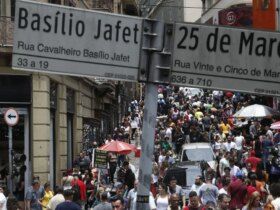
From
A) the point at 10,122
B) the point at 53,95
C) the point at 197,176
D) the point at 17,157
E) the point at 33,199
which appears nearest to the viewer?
the point at 33,199

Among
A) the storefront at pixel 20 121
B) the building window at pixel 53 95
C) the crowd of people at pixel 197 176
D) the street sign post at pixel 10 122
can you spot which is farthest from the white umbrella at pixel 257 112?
the street sign post at pixel 10 122

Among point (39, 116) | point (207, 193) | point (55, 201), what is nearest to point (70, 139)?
point (39, 116)

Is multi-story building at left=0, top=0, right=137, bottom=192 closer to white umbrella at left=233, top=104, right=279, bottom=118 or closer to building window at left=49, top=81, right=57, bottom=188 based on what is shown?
building window at left=49, top=81, right=57, bottom=188

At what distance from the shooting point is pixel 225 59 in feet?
18.2

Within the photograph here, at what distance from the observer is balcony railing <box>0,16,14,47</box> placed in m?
23.2

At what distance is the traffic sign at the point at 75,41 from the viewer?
5.44 m

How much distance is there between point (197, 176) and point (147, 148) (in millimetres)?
14532

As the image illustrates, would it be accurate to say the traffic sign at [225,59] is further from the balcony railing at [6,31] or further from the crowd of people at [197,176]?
the balcony railing at [6,31]

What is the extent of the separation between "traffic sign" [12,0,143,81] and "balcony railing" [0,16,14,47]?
18.0 meters

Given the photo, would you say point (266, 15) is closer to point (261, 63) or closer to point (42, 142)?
point (42, 142)

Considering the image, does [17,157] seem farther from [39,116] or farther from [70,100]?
[70,100]

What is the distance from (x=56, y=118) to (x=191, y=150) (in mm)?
5040

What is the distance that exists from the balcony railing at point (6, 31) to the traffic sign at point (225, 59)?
59.5 feet

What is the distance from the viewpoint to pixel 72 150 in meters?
31.3
